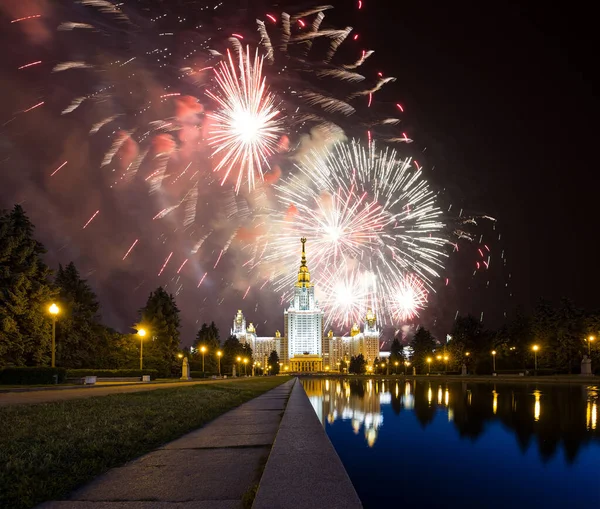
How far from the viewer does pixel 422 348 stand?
109000mm

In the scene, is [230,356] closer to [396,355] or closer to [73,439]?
[396,355]

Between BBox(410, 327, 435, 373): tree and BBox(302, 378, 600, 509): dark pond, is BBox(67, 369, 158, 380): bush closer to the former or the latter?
BBox(302, 378, 600, 509): dark pond

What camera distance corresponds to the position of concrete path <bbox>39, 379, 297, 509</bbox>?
664 cm

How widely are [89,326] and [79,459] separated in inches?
2133

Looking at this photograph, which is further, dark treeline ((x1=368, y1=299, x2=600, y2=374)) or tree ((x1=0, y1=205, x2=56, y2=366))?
dark treeline ((x1=368, y1=299, x2=600, y2=374))

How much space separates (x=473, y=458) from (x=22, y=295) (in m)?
38.4

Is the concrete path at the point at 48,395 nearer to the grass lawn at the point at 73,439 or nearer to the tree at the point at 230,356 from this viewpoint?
the grass lawn at the point at 73,439

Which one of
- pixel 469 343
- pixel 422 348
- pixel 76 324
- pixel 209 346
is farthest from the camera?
pixel 422 348

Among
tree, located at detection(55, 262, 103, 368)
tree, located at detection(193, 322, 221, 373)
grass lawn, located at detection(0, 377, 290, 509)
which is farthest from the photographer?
tree, located at detection(193, 322, 221, 373)

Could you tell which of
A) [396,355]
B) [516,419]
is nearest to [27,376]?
[516,419]

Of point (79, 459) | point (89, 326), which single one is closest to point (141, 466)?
point (79, 459)

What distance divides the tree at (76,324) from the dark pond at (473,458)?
40635 millimetres

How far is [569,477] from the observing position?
32.0ft

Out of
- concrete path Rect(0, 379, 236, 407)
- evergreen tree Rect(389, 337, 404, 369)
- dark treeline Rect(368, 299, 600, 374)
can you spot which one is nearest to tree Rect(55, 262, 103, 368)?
concrete path Rect(0, 379, 236, 407)
